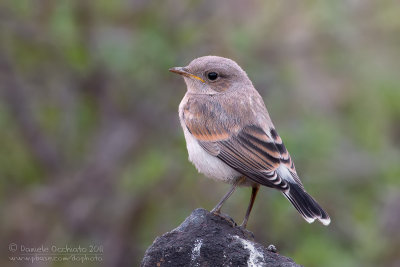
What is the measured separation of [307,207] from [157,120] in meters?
4.80

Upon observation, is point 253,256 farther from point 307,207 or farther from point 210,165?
point 210,165

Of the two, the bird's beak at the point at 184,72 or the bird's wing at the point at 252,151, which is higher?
the bird's beak at the point at 184,72

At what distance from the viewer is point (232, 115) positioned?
7.33 metres

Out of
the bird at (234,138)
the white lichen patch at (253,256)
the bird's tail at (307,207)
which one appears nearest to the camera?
the white lichen patch at (253,256)

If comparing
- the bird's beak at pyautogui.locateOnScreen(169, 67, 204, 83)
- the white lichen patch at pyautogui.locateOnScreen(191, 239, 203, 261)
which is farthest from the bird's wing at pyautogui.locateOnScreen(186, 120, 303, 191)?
the white lichen patch at pyautogui.locateOnScreen(191, 239, 203, 261)

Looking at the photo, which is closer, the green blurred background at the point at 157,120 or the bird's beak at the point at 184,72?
the bird's beak at the point at 184,72

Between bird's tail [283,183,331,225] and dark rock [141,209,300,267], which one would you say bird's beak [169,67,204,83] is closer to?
bird's tail [283,183,331,225]

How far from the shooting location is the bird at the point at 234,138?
665 cm

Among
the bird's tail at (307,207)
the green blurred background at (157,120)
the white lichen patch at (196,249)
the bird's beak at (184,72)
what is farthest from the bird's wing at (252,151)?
the green blurred background at (157,120)

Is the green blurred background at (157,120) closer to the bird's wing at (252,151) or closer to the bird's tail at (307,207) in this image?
the bird's wing at (252,151)

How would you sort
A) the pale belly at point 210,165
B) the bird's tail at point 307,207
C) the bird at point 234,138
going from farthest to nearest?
1. the pale belly at point 210,165
2. the bird at point 234,138
3. the bird's tail at point 307,207

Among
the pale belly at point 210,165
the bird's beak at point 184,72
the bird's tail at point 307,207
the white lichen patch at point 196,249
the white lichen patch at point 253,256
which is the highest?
the bird's beak at point 184,72

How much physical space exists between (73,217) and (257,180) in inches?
186

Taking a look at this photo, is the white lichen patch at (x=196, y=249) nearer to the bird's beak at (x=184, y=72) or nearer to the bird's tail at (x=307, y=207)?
the bird's tail at (x=307, y=207)
